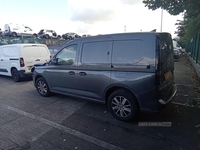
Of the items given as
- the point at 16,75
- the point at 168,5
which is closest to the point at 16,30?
the point at 16,75

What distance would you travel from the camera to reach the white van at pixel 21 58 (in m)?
7.06

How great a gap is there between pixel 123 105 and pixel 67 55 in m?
2.09

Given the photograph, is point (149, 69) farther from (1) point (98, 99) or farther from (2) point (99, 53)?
(1) point (98, 99)

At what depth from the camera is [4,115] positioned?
3.88 meters

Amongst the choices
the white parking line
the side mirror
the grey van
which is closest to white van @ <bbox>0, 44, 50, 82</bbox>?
the side mirror

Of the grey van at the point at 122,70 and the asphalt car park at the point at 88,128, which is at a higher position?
the grey van at the point at 122,70

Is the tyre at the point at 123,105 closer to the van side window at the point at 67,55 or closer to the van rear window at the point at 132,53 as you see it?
the van rear window at the point at 132,53

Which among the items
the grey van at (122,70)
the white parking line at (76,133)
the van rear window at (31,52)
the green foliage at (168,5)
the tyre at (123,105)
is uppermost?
the green foliage at (168,5)

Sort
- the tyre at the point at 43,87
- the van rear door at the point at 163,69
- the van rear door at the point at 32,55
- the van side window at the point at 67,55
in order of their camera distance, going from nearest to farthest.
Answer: the van rear door at the point at 163,69
the van side window at the point at 67,55
the tyre at the point at 43,87
the van rear door at the point at 32,55

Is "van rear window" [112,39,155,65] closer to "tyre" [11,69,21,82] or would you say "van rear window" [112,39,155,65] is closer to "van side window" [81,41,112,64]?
"van side window" [81,41,112,64]

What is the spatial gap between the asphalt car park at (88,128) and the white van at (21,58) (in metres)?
2.97

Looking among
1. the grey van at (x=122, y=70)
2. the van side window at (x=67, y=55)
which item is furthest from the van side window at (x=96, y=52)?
the van side window at (x=67, y=55)

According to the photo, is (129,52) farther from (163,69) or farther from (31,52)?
(31,52)

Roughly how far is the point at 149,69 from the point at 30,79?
697 cm
